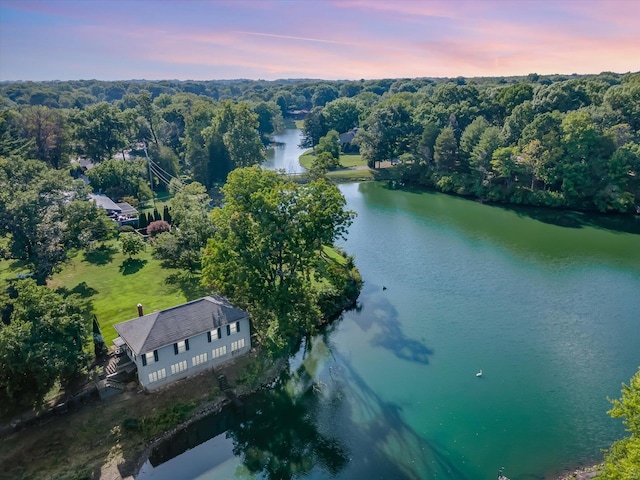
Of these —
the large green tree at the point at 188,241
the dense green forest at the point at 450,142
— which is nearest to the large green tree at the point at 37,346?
the large green tree at the point at 188,241

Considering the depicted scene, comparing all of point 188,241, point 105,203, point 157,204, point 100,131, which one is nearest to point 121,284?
point 188,241

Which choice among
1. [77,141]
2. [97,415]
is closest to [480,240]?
[97,415]

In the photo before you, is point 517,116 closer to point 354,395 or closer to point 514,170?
point 514,170

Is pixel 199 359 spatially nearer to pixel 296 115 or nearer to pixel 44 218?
pixel 44 218

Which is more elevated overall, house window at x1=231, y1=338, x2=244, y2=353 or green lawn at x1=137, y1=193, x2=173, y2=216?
house window at x1=231, y1=338, x2=244, y2=353

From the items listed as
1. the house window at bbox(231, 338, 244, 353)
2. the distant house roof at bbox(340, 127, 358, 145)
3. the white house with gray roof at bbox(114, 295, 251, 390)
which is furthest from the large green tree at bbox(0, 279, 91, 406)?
the distant house roof at bbox(340, 127, 358, 145)

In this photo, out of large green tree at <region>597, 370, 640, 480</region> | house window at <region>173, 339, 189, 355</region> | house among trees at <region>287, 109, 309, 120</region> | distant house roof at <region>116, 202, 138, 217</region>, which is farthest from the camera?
house among trees at <region>287, 109, 309, 120</region>

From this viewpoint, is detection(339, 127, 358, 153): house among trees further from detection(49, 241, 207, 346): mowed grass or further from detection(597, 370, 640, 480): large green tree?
detection(597, 370, 640, 480): large green tree
